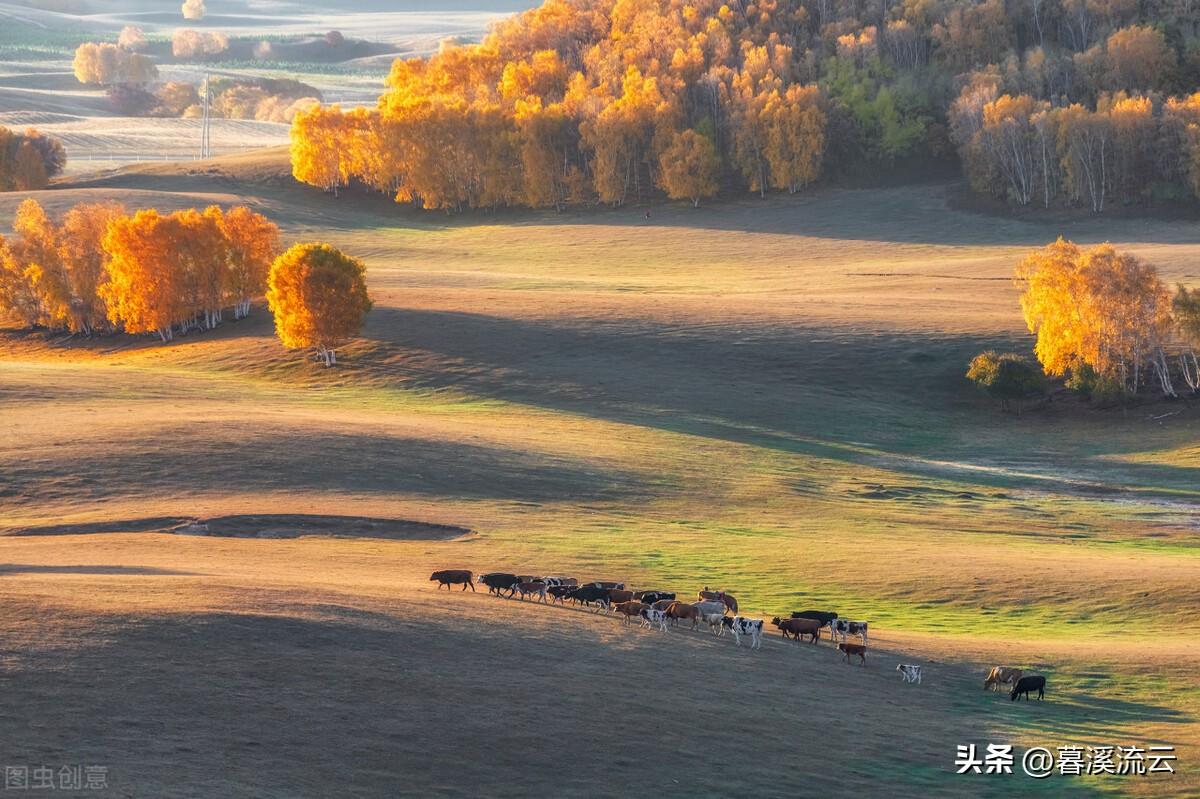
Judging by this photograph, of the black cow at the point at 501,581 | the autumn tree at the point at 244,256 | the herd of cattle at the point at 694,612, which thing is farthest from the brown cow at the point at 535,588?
the autumn tree at the point at 244,256

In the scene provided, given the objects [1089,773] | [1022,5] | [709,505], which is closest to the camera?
[1089,773]

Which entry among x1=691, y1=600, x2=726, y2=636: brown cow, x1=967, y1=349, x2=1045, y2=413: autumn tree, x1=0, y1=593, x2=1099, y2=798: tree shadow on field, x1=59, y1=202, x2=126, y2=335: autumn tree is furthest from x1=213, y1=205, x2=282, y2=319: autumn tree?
x1=0, y1=593, x2=1099, y2=798: tree shadow on field

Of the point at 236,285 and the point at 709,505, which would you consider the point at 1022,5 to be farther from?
the point at 709,505

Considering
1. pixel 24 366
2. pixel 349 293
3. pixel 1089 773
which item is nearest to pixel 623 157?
pixel 349 293

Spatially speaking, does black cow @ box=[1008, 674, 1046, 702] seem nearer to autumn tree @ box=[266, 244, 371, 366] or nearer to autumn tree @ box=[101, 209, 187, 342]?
autumn tree @ box=[266, 244, 371, 366]

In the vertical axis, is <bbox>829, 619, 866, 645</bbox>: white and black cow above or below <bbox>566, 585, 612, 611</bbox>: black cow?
below

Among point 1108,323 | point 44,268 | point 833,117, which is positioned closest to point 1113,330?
point 1108,323

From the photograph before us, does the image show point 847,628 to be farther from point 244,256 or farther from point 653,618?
point 244,256
